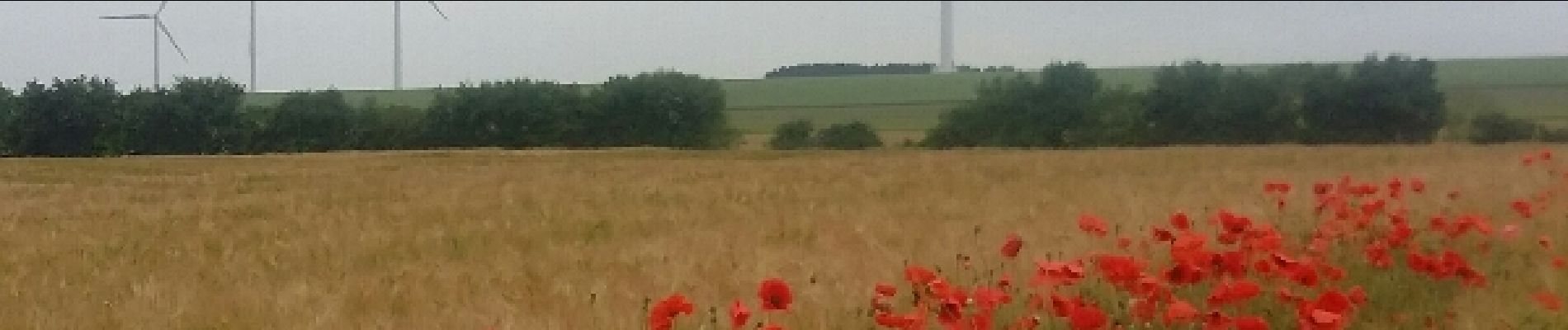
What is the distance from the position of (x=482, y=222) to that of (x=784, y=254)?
2.92 meters

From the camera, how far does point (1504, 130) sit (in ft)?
146

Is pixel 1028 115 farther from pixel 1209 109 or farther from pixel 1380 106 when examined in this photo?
pixel 1380 106

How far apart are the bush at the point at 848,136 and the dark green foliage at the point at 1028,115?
271 cm

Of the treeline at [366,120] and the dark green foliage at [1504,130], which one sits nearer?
the dark green foliage at [1504,130]

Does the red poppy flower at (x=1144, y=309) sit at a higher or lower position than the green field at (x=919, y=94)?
lower

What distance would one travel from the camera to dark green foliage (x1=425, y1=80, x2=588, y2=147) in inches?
2490

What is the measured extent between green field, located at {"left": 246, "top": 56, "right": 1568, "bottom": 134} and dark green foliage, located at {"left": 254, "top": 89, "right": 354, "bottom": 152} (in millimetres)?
2493

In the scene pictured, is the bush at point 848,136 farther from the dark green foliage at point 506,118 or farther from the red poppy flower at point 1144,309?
the red poppy flower at point 1144,309

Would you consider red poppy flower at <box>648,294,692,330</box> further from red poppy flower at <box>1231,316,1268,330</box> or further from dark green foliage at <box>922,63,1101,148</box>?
dark green foliage at <box>922,63,1101,148</box>

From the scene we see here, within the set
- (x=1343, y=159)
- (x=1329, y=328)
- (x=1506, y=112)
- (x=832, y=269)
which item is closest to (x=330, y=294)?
(x=832, y=269)

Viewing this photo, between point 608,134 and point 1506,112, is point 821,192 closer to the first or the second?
point 1506,112

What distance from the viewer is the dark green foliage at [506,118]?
6325 cm

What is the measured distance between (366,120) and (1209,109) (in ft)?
124

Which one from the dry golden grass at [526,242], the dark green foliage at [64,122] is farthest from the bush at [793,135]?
the dry golden grass at [526,242]
